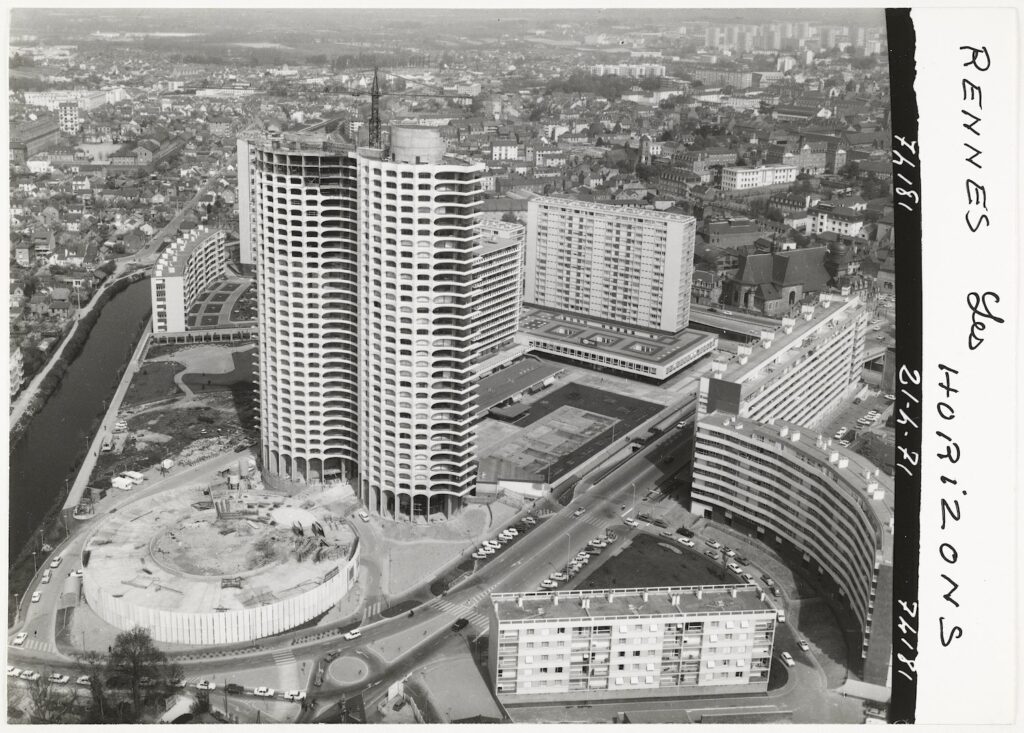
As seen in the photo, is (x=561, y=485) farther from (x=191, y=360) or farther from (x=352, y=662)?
(x=191, y=360)

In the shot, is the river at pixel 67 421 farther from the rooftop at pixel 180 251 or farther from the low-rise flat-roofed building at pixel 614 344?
the low-rise flat-roofed building at pixel 614 344

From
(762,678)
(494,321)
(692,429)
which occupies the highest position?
(494,321)

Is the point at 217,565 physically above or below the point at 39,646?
above

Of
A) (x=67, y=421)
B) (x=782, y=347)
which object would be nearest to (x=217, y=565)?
(x=67, y=421)

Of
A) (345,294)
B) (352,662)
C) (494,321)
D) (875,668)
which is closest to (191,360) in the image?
(494,321)

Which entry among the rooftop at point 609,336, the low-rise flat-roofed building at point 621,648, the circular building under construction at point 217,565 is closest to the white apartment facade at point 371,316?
the circular building under construction at point 217,565

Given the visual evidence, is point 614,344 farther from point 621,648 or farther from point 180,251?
point 621,648
